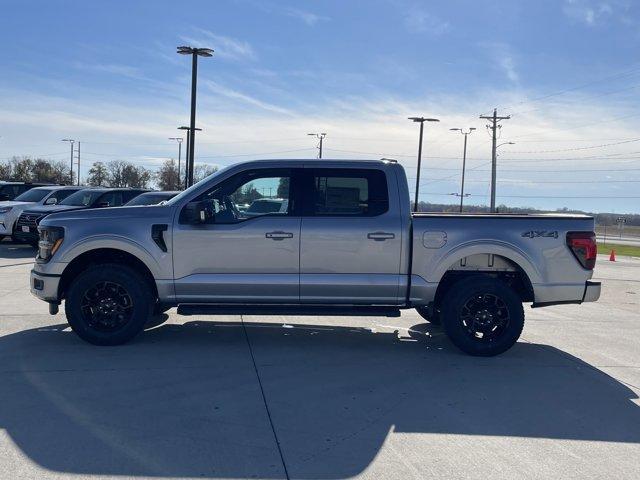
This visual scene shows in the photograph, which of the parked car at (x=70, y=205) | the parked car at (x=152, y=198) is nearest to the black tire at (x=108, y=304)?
the parked car at (x=152, y=198)

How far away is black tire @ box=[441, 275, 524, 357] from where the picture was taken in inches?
257

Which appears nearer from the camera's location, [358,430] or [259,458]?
[259,458]

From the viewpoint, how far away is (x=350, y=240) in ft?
21.2

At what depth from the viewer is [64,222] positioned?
6543mm

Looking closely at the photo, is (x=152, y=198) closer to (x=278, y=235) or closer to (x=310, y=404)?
(x=278, y=235)

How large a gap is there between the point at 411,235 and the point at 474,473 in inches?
121

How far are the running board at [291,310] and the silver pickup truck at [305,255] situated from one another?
0.8 inches

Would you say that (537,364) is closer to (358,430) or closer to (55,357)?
(358,430)

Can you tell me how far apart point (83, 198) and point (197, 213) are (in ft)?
40.7

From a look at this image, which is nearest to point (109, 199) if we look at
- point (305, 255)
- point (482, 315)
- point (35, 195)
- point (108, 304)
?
point (35, 195)

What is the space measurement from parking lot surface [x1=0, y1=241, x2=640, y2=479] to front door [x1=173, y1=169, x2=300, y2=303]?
634 millimetres

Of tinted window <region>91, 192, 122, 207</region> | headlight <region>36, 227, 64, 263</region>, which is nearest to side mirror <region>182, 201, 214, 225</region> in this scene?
headlight <region>36, 227, 64, 263</region>

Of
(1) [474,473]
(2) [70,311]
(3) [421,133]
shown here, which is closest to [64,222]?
(2) [70,311]

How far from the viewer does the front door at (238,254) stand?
6.46m
